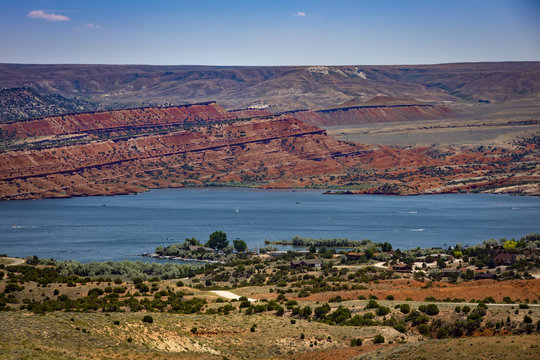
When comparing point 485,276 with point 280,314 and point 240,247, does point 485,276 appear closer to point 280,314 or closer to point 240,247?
point 280,314

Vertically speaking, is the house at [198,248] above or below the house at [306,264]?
below

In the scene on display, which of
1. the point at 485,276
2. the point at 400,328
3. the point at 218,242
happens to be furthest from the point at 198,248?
the point at 400,328

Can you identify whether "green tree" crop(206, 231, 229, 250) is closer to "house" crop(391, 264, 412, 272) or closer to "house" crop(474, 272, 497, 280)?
"house" crop(391, 264, 412, 272)

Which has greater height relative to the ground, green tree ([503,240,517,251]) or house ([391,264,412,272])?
green tree ([503,240,517,251])

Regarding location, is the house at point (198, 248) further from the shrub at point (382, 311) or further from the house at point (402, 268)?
the shrub at point (382, 311)

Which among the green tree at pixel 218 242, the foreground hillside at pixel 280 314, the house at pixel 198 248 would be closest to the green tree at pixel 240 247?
the green tree at pixel 218 242

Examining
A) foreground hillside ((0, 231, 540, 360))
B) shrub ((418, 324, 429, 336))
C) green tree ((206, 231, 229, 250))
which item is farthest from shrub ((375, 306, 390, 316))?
green tree ((206, 231, 229, 250))
